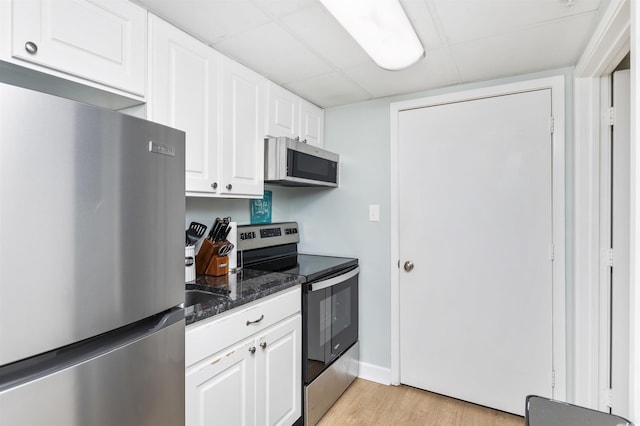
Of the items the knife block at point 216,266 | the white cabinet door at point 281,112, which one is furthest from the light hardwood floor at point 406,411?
the white cabinet door at point 281,112

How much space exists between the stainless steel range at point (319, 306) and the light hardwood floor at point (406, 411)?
0.10 metres

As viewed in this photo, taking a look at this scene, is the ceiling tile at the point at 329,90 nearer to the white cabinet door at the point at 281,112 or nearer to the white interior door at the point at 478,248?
the white cabinet door at the point at 281,112

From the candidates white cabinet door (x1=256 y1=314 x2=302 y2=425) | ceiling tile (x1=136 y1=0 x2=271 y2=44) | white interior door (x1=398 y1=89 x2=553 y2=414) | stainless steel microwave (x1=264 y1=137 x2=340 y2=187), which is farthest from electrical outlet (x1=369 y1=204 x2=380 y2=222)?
ceiling tile (x1=136 y1=0 x2=271 y2=44)

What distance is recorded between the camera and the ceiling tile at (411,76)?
1.87 metres

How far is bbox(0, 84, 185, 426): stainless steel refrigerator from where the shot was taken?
65 centimetres

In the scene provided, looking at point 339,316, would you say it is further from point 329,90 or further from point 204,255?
point 329,90

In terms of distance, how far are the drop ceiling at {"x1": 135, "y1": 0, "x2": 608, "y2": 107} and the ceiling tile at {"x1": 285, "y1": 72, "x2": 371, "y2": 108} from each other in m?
0.01

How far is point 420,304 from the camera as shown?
2.31 meters

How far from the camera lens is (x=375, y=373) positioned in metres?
2.45

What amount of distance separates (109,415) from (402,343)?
1.99 m

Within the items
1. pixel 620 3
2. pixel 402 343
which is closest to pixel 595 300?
pixel 402 343

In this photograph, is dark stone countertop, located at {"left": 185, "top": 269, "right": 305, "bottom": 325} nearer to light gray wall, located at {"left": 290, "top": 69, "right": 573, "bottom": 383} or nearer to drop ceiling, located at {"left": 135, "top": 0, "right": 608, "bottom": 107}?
light gray wall, located at {"left": 290, "top": 69, "right": 573, "bottom": 383}

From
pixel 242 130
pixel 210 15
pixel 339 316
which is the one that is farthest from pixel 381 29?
pixel 339 316

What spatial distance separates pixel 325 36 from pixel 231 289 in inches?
51.4
